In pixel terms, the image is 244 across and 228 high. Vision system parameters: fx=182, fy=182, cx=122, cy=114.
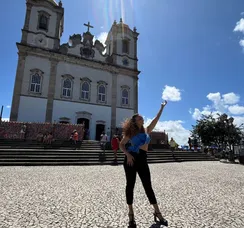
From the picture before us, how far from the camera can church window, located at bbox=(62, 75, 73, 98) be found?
22797mm

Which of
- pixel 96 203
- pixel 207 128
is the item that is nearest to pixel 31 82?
pixel 96 203

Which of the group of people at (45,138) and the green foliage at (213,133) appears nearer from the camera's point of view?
the group of people at (45,138)

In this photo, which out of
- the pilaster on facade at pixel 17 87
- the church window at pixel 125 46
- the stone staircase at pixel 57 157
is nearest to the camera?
the stone staircase at pixel 57 157

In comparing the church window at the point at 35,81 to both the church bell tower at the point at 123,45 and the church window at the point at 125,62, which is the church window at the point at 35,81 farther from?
the church window at the point at 125,62

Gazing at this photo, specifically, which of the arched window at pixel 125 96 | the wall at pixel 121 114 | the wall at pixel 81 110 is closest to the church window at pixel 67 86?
the wall at pixel 81 110

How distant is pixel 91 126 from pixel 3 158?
535 inches

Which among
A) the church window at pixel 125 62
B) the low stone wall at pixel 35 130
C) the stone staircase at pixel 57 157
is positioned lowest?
the stone staircase at pixel 57 157

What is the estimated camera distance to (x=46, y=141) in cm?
1590

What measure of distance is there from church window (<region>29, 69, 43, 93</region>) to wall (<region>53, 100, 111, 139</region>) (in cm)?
266

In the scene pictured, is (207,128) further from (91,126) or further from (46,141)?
(46,141)

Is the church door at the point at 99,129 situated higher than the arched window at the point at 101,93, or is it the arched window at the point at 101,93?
the arched window at the point at 101,93

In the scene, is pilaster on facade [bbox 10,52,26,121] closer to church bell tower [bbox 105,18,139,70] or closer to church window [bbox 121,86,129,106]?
church bell tower [bbox 105,18,139,70]

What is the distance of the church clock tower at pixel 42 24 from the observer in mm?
23120

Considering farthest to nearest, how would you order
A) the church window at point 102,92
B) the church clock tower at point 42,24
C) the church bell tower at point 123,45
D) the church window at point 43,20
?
1. the church bell tower at point 123,45
2. the church window at point 102,92
3. the church window at point 43,20
4. the church clock tower at point 42,24
